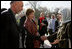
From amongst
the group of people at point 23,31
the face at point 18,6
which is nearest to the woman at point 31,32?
the group of people at point 23,31

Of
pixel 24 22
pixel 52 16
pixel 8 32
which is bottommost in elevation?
pixel 8 32

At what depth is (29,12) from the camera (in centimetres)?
387

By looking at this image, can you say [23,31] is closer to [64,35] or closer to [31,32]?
[31,32]

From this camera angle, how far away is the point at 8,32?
10.8 feet

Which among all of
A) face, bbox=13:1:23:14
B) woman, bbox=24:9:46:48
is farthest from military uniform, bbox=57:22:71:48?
face, bbox=13:1:23:14

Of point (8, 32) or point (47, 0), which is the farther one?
point (47, 0)

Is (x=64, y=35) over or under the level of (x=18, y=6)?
under

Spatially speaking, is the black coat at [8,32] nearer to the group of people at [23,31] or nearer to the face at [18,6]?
the group of people at [23,31]

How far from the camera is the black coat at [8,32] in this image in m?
3.25

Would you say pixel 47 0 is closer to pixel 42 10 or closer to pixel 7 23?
pixel 42 10

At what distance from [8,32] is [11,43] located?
193 millimetres

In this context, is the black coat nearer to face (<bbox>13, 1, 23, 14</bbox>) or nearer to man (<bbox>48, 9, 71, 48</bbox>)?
face (<bbox>13, 1, 23, 14</bbox>)

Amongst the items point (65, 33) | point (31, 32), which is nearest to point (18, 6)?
point (31, 32)

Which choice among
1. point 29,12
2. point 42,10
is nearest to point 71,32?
point 29,12
